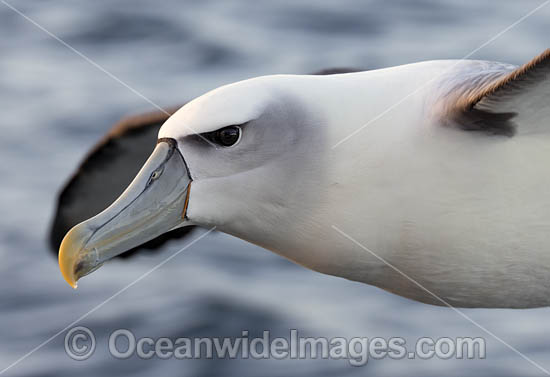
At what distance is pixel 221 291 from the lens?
25.6ft

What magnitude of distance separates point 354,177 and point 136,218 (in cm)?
89

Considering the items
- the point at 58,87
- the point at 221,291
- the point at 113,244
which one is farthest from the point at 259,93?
the point at 58,87

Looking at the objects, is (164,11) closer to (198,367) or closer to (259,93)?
(198,367)

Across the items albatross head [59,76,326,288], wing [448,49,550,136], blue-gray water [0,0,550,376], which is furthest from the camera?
blue-gray water [0,0,550,376]

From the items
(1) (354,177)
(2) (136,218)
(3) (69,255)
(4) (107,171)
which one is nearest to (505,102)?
(1) (354,177)

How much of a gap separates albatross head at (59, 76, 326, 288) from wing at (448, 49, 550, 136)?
0.61 meters

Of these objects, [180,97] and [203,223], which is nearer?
[203,223]

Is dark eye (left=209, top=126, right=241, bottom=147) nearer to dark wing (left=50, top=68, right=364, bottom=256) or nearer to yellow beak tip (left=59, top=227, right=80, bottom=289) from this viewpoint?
yellow beak tip (left=59, top=227, right=80, bottom=289)

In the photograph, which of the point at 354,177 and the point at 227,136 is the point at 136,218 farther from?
the point at 354,177

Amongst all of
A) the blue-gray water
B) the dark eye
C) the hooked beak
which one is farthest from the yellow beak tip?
the blue-gray water

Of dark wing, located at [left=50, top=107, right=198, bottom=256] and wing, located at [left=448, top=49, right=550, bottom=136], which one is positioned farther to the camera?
dark wing, located at [left=50, top=107, right=198, bottom=256]

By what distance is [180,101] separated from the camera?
1012cm

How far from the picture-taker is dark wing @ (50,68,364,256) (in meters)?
5.73

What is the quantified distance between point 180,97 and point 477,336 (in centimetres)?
413
